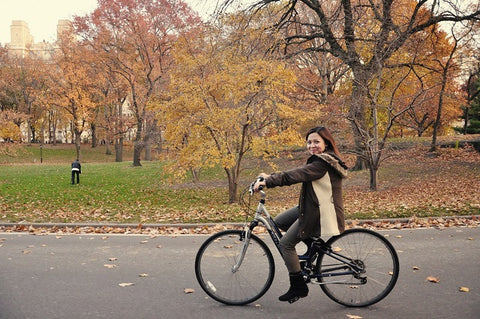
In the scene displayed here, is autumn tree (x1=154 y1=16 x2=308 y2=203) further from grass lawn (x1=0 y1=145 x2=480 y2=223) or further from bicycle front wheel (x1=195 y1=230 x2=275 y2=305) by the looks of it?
bicycle front wheel (x1=195 y1=230 x2=275 y2=305)

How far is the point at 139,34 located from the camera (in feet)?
102

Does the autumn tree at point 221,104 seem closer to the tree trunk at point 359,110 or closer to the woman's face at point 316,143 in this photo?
the tree trunk at point 359,110

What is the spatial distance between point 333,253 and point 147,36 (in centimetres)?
2947

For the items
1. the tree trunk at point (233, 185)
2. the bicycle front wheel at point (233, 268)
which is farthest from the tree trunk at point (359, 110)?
the bicycle front wheel at point (233, 268)

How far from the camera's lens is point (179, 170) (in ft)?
48.0

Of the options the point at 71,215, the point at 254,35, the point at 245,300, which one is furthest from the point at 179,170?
the point at 245,300

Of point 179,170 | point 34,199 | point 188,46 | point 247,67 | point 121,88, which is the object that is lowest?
point 34,199

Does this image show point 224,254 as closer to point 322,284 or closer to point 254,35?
point 322,284

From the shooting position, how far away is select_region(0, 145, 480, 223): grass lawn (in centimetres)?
1096

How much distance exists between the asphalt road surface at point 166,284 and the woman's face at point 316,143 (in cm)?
167

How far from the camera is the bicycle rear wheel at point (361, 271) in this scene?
4438mm

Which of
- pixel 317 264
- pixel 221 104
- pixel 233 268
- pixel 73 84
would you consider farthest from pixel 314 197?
pixel 73 84

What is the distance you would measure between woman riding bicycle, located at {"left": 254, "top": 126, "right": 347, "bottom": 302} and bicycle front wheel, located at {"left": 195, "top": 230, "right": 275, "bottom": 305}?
0.96 feet

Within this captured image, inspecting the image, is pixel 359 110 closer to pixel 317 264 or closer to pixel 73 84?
pixel 317 264
